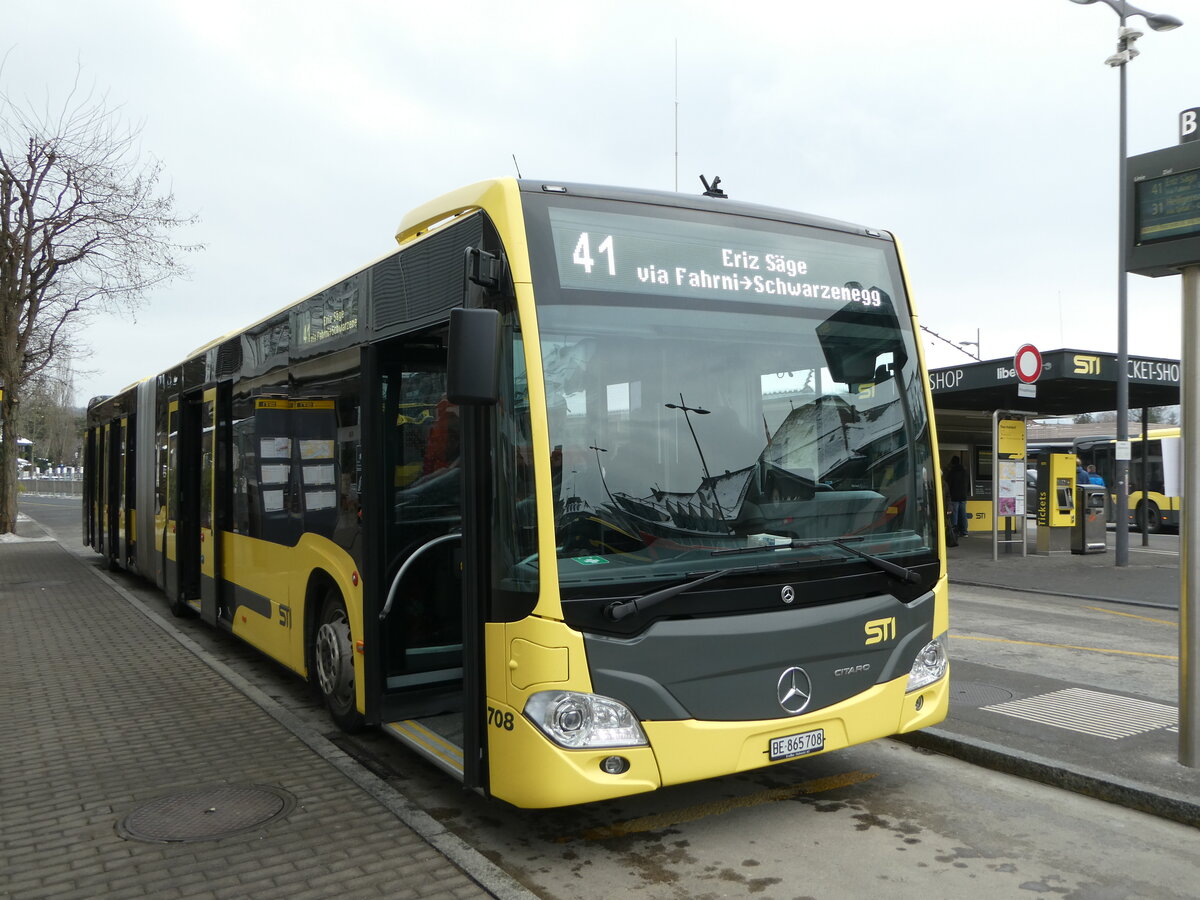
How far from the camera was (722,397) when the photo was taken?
4.34 metres

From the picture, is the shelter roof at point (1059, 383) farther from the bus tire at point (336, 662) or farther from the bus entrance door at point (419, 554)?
the bus tire at point (336, 662)

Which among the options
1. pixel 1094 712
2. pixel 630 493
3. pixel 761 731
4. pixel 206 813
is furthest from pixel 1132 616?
pixel 206 813

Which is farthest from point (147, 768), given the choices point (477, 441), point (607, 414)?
point (607, 414)

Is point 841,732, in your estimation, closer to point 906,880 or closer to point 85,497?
point 906,880

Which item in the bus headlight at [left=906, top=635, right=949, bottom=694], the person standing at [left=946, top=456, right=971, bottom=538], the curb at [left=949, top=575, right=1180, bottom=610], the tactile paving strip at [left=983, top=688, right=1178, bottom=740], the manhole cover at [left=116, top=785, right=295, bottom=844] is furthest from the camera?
the person standing at [left=946, top=456, right=971, bottom=538]

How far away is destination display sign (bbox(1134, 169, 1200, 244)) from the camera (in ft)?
16.5

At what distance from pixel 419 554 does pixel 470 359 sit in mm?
2091

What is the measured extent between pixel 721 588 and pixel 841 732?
0.98 m

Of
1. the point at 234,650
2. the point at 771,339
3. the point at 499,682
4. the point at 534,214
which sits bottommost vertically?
the point at 234,650

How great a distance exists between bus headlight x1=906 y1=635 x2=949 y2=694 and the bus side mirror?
2.56 m

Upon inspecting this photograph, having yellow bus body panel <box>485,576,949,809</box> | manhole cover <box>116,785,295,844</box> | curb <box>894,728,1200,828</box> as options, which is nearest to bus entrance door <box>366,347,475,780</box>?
manhole cover <box>116,785,295,844</box>

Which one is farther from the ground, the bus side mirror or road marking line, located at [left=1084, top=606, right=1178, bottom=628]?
the bus side mirror

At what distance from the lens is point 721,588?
4160 millimetres

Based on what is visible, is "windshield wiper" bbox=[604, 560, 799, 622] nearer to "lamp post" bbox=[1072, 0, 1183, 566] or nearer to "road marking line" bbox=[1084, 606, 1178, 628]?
"road marking line" bbox=[1084, 606, 1178, 628]
